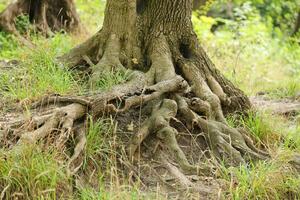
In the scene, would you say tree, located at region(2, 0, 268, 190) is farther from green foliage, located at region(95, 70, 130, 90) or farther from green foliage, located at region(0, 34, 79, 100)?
green foliage, located at region(0, 34, 79, 100)

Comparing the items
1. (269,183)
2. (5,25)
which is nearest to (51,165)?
(269,183)

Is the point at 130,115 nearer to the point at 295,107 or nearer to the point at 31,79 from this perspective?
the point at 31,79

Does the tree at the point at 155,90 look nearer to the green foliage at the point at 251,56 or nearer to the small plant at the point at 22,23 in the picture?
the green foliage at the point at 251,56

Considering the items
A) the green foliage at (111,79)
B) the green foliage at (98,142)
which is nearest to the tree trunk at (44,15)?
the green foliage at (111,79)

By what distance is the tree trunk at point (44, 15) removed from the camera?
8.76m

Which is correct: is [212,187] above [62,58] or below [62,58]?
below

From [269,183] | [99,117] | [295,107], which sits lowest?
[295,107]

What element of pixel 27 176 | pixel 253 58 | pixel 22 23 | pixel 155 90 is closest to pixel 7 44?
pixel 22 23

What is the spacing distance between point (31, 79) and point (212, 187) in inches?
85.7

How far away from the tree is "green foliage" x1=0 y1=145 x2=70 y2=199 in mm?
254

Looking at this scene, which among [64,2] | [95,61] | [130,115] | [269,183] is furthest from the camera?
[64,2]

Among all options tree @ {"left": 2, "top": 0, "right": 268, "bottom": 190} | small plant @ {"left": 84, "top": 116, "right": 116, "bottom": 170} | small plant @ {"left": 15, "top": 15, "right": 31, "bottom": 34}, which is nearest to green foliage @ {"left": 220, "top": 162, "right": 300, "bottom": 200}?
tree @ {"left": 2, "top": 0, "right": 268, "bottom": 190}

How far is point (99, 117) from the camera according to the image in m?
4.39

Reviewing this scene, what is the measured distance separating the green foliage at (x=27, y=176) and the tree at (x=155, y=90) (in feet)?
0.83
